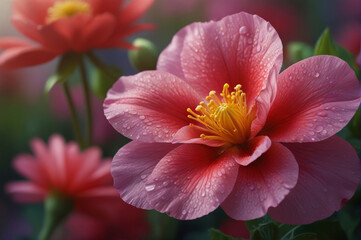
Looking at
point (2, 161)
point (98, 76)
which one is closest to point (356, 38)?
point (98, 76)

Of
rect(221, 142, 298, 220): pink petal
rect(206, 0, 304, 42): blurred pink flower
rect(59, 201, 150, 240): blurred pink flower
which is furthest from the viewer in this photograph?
rect(206, 0, 304, 42): blurred pink flower

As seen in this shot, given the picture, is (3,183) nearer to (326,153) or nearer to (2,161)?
(2,161)

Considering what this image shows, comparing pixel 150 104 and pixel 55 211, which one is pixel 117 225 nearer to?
pixel 55 211

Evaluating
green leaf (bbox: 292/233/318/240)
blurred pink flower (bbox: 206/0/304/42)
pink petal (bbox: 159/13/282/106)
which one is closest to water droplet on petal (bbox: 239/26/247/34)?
pink petal (bbox: 159/13/282/106)

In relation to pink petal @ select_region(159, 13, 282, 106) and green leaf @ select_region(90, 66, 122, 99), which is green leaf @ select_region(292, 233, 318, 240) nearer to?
pink petal @ select_region(159, 13, 282, 106)

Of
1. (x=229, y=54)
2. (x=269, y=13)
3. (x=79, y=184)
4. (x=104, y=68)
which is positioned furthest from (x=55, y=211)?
(x=269, y=13)
